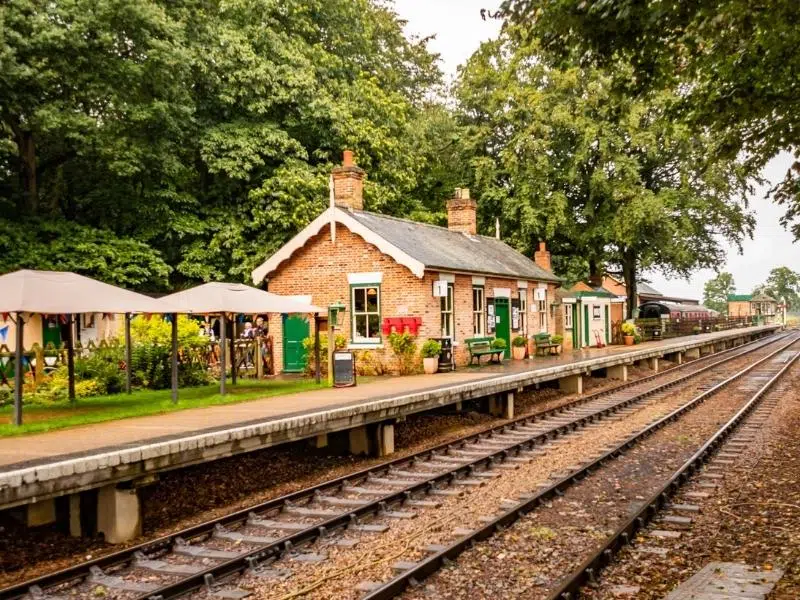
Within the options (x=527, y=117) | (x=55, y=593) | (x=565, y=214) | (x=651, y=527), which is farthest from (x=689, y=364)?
(x=55, y=593)

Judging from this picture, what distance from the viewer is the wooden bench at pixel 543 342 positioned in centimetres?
2606

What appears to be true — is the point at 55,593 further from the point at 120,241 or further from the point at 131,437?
the point at 120,241

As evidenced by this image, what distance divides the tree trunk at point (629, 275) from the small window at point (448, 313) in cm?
2000

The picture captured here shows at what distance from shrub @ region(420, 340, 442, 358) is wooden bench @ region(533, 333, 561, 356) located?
793 cm

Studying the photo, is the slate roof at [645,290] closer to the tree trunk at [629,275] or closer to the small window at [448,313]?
the tree trunk at [629,275]

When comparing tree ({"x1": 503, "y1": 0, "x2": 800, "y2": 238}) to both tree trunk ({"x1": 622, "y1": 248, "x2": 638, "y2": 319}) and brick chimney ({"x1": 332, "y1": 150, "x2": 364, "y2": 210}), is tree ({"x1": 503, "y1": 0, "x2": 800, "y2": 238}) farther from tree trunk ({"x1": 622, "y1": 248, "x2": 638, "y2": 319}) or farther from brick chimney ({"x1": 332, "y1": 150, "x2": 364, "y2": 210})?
tree trunk ({"x1": 622, "y1": 248, "x2": 638, "y2": 319})

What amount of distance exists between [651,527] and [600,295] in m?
27.4

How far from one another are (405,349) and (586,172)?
818 inches

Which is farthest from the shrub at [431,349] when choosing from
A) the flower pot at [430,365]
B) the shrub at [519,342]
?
the shrub at [519,342]

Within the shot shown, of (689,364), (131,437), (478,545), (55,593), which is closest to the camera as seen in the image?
(55,593)

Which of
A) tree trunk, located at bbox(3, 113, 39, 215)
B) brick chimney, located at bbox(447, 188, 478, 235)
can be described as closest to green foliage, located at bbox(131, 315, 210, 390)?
tree trunk, located at bbox(3, 113, 39, 215)

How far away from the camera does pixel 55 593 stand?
20.1 feet

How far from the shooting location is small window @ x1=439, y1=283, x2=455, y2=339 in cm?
2050

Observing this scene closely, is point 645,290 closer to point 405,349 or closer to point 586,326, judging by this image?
point 586,326
